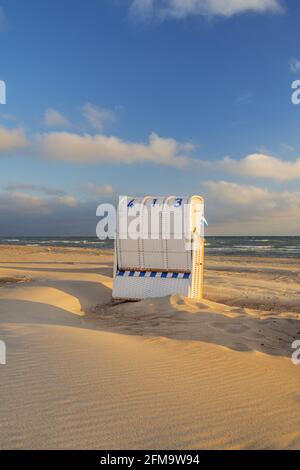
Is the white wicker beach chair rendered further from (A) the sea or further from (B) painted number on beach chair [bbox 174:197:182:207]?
(A) the sea

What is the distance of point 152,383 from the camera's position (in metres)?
5.57

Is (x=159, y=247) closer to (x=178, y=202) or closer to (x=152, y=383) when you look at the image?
(x=178, y=202)

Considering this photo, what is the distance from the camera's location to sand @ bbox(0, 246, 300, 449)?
13.1 feet

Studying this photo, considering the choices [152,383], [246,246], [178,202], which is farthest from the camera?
[246,246]

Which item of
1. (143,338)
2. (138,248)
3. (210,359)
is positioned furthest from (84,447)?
(138,248)

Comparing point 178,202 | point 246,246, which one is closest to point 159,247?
point 178,202

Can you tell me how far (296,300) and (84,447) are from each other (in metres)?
13.5

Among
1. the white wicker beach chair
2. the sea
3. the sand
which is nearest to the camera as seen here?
the sand

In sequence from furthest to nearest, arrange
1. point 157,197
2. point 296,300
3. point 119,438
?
1. point 296,300
2. point 157,197
3. point 119,438

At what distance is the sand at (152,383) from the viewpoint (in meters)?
4.01

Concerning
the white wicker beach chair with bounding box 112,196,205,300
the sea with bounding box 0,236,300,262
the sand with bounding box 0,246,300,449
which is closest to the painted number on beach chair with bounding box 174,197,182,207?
the white wicker beach chair with bounding box 112,196,205,300

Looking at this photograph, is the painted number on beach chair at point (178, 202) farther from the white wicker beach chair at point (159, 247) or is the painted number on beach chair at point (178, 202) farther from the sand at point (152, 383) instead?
the sand at point (152, 383)

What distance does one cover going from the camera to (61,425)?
4.09 meters
